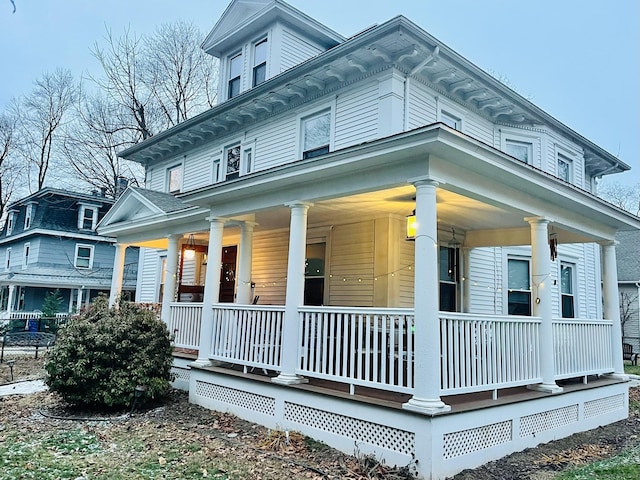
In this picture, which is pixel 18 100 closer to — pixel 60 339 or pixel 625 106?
pixel 60 339

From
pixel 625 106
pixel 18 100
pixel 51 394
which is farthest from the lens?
pixel 625 106

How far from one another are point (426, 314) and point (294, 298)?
7.18 ft

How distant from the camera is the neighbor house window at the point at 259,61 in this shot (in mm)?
12067

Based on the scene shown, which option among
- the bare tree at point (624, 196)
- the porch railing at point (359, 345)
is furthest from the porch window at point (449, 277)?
the bare tree at point (624, 196)

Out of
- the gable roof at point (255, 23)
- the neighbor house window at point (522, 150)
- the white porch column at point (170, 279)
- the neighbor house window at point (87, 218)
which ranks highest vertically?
the gable roof at point (255, 23)

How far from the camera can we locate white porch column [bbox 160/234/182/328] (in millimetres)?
10180

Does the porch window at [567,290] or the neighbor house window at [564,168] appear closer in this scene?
the neighbor house window at [564,168]

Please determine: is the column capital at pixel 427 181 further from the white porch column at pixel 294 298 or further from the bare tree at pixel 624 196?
the bare tree at pixel 624 196

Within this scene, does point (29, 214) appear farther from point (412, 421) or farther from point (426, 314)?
point (412, 421)

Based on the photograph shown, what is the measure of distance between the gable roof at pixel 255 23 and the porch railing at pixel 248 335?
7432mm

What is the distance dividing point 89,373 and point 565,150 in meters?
12.2

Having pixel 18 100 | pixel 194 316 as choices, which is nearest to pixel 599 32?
pixel 18 100

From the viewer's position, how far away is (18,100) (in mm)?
28875

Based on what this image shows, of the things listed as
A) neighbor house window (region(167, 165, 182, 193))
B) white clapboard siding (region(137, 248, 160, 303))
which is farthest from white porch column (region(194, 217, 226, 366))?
white clapboard siding (region(137, 248, 160, 303))
